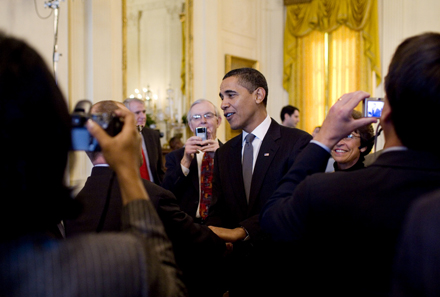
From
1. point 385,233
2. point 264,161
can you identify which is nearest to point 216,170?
point 264,161

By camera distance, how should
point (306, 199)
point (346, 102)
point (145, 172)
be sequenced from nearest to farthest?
1. point (306, 199)
2. point (346, 102)
3. point (145, 172)

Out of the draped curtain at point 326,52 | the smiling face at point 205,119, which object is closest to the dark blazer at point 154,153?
the smiling face at point 205,119

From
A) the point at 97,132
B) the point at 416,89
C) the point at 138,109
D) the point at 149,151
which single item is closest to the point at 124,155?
the point at 97,132

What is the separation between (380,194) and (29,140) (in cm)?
89

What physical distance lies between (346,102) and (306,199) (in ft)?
1.16

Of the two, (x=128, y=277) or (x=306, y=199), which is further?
(x=306, y=199)

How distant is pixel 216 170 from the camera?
2594 mm

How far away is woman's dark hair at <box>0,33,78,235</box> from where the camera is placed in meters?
0.81

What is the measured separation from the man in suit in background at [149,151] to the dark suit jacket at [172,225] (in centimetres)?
248

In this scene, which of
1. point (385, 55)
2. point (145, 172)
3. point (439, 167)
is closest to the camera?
point (439, 167)

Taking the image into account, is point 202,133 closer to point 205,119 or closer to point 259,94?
point 205,119

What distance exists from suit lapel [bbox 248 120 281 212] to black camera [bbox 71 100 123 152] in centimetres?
142

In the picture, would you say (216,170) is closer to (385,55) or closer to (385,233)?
(385,233)

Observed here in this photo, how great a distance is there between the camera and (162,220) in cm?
180
